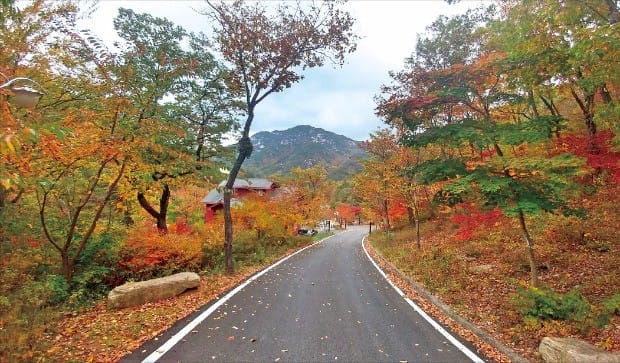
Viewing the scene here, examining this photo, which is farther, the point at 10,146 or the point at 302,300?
the point at 302,300

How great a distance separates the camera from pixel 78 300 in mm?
8367

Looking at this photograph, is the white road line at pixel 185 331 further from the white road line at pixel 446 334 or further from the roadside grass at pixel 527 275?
the roadside grass at pixel 527 275

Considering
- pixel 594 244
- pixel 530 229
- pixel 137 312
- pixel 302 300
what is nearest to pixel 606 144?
pixel 594 244

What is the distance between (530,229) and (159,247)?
1426 cm

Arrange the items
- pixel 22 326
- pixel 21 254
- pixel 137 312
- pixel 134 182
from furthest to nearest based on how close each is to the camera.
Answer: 1. pixel 134 182
2. pixel 21 254
3. pixel 137 312
4. pixel 22 326

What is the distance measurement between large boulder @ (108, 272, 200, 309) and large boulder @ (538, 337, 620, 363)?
771cm

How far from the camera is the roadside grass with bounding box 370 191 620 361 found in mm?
5590

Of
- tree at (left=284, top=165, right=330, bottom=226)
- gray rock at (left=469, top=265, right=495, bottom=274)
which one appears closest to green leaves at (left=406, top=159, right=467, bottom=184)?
gray rock at (left=469, top=265, right=495, bottom=274)

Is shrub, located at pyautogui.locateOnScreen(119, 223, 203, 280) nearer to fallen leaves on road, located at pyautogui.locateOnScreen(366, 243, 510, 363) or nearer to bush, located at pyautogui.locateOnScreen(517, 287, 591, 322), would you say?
fallen leaves on road, located at pyautogui.locateOnScreen(366, 243, 510, 363)

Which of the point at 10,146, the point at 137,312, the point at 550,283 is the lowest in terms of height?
the point at 550,283

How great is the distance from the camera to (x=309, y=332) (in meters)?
5.80

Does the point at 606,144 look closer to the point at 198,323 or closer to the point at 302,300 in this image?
the point at 302,300

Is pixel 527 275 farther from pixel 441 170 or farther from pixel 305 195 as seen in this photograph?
pixel 305 195

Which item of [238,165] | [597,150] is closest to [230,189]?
[238,165]
